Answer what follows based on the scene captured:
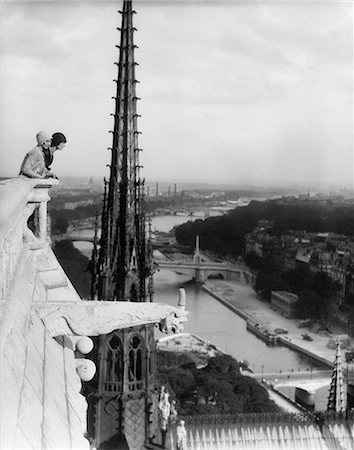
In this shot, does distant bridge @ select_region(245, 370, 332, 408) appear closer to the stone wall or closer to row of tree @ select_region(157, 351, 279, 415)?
row of tree @ select_region(157, 351, 279, 415)

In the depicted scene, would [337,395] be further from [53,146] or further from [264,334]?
[264,334]

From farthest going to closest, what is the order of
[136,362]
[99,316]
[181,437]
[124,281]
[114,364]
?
1. [124,281]
2. [136,362]
3. [114,364]
4. [181,437]
5. [99,316]

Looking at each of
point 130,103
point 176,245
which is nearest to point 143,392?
point 130,103

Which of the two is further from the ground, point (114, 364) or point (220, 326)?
point (114, 364)

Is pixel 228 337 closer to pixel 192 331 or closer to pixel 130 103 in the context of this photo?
pixel 192 331

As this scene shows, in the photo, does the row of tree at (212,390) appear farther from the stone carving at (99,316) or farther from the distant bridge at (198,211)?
the stone carving at (99,316)

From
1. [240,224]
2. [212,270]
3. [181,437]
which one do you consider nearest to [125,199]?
[181,437]
